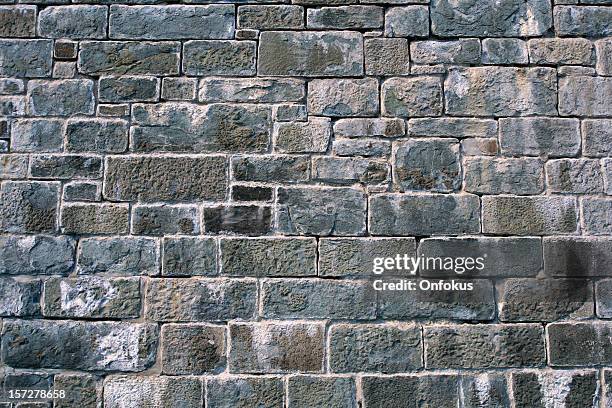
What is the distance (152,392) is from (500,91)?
8.32 feet

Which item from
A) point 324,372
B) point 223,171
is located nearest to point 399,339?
point 324,372

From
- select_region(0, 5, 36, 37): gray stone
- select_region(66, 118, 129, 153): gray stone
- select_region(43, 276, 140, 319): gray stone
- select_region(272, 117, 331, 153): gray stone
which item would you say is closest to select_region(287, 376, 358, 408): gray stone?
select_region(43, 276, 140, 319): gray stone

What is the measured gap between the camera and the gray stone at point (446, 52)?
3621 millimetres

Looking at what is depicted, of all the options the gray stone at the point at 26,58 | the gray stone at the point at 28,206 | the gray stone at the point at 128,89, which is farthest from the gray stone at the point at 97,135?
the gray stone at the point at 26,58

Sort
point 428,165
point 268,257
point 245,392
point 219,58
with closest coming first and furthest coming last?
point 245,392 → point 268,257 → point 428,165 → point 219,58

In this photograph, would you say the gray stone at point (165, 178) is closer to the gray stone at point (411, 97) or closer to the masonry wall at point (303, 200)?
the masonry wall at point (303, 200)

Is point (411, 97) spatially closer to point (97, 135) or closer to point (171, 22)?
point (171, 22)

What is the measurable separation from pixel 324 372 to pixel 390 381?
35cm

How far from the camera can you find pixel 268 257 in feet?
11.2

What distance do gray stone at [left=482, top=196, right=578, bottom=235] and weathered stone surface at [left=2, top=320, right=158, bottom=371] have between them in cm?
194

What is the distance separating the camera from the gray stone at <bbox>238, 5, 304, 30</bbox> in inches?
144

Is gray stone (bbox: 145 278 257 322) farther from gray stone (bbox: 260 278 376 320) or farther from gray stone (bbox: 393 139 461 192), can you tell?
gray stone (bbox: 393 139 461 192)

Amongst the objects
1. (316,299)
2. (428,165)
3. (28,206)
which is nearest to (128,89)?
(28,206)

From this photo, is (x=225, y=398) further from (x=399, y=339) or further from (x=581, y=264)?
(x=581, y=264)
